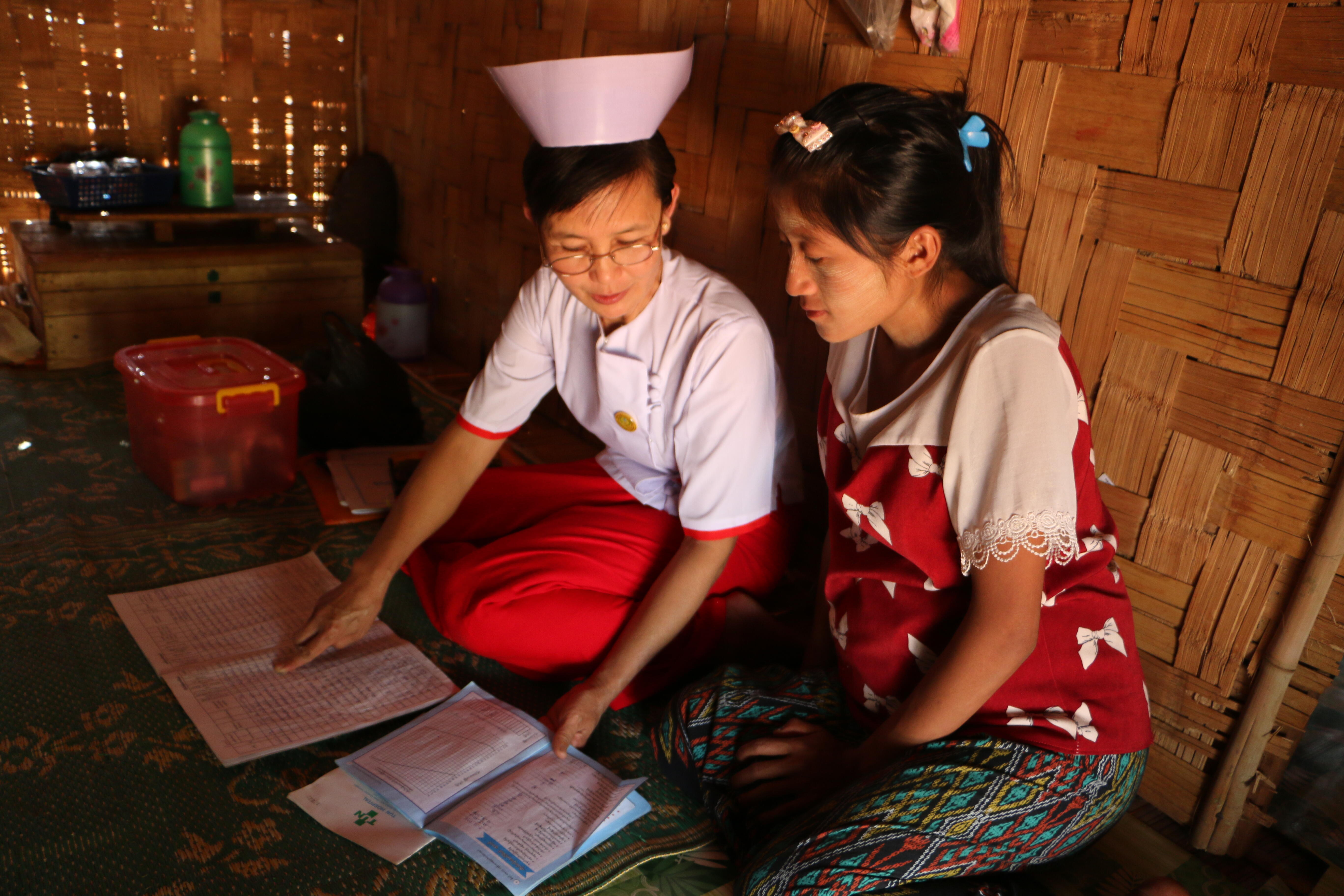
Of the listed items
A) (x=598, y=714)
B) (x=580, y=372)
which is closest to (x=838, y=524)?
(x=598, y=714)

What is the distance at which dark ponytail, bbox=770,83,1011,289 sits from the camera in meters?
1.00

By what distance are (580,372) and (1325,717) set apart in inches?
45.0

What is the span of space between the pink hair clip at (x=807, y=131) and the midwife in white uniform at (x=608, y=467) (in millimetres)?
247

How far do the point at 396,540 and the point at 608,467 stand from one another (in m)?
0.40

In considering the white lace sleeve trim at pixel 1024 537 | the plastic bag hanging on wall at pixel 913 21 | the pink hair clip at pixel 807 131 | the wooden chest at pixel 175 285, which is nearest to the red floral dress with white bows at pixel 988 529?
the white lace sleeve trim at pixel 1024 537

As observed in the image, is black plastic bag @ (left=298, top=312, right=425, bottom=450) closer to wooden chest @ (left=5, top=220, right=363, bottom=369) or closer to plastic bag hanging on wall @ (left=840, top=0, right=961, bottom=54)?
wooden chest @ (left=5, top=220, right=363, bottom=369)

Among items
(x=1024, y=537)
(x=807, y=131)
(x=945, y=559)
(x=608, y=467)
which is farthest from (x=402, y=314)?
(x=1024, y=537)

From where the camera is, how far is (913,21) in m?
1.40

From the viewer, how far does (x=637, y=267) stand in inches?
50.5

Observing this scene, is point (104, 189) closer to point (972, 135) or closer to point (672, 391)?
point (672, 391)

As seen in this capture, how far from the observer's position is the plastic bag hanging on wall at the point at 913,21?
135 cm

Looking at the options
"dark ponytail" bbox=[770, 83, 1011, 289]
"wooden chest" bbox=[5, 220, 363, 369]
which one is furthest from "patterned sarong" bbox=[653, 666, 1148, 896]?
"wooden chest" bbox=[5, 220, 363, 369]

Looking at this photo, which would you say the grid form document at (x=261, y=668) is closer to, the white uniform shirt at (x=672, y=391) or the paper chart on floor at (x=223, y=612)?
the paper chart on floor at (x=223, y=612)

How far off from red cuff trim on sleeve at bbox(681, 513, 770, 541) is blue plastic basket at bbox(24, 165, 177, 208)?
2233mm
